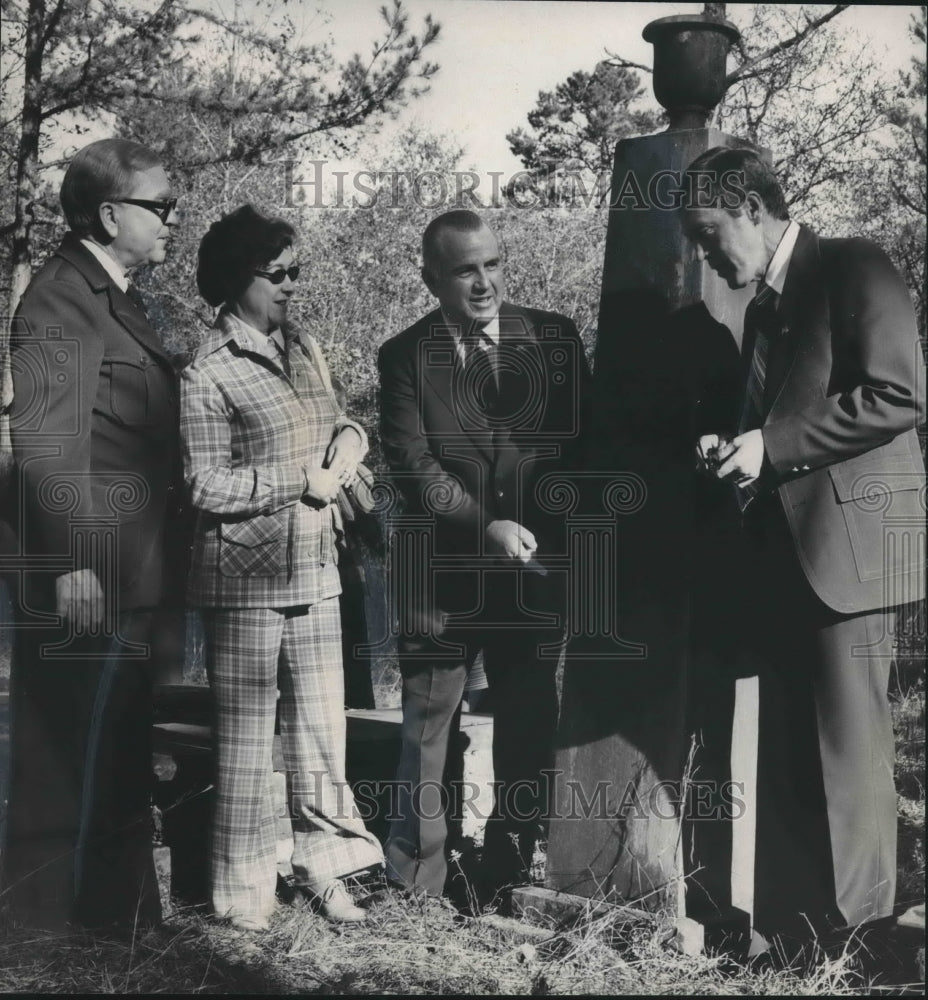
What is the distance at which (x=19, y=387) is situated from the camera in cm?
397

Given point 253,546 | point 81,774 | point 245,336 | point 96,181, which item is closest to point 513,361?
point 245,336

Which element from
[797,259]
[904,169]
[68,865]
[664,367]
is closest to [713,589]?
[664,367]

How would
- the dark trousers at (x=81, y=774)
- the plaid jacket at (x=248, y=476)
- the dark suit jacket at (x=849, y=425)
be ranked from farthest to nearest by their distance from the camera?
the dark trousers at (x=81, y=774), the plaid jacket at (x=248, y=476), the dark suit jacket at (x=849, y=425)

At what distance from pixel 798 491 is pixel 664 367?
2.00 ft

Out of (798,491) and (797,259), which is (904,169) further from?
(798,491)

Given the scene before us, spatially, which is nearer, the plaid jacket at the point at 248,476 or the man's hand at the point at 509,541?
the plaid jacket at the point at 248,476

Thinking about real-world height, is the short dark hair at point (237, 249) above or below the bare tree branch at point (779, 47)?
below

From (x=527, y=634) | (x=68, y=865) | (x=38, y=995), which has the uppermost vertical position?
(x=527, y=634)

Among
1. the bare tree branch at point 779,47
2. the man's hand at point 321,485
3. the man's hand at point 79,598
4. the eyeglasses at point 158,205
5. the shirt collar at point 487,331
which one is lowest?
the man's hand at point 79,598

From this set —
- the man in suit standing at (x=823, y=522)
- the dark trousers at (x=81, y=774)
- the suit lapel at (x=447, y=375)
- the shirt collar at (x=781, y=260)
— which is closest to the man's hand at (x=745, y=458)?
the man in suit standing at (x=823, y=522)

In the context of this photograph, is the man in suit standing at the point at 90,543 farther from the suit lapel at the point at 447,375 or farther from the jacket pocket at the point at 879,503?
the jacket pocket at the point at 879,503

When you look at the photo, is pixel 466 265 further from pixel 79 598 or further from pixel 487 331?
pixel 79 598

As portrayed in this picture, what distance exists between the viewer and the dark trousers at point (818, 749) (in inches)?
149

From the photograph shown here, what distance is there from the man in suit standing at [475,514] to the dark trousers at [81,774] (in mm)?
865
